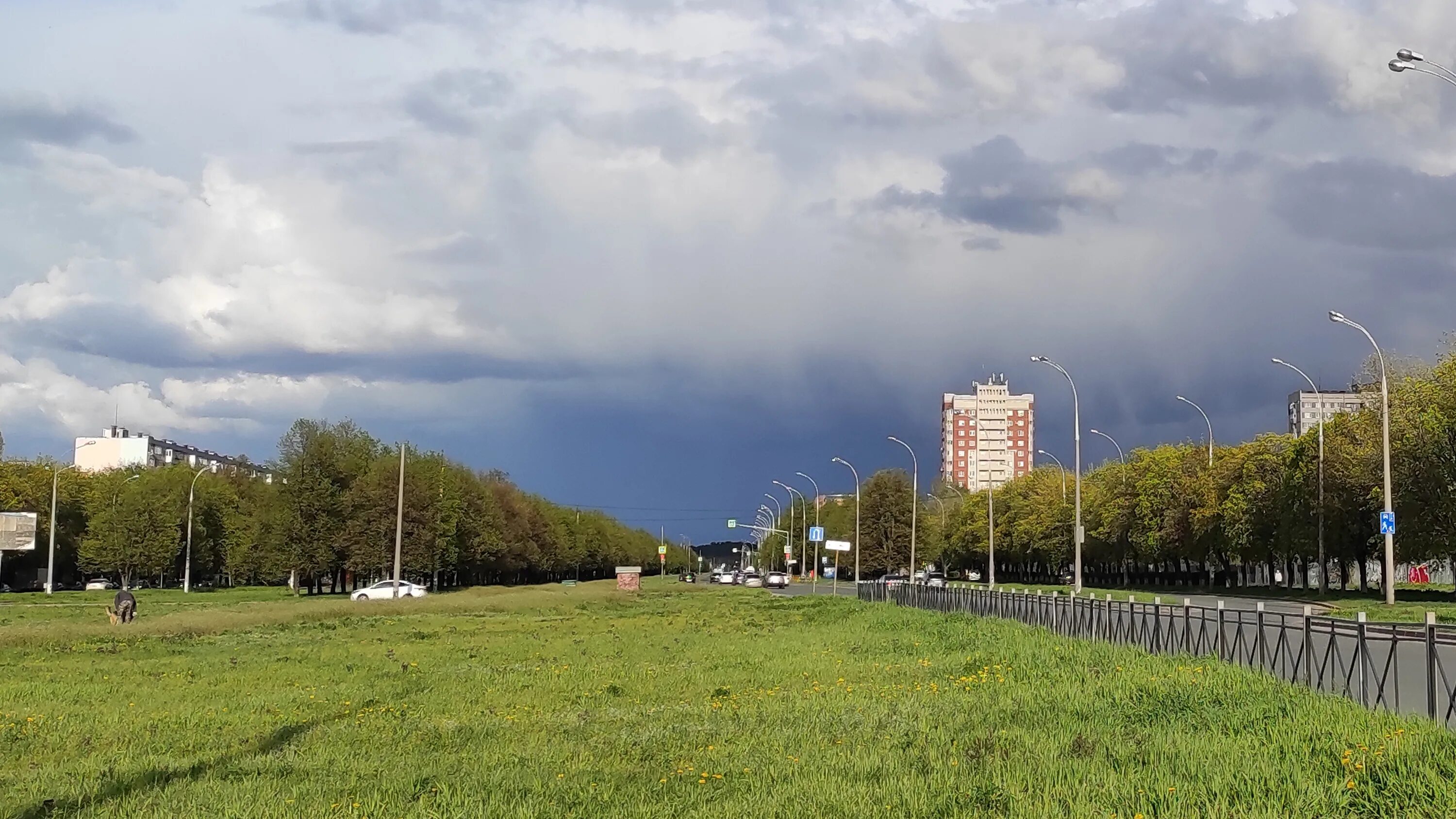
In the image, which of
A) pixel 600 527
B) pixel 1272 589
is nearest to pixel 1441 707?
pixel 1272 589

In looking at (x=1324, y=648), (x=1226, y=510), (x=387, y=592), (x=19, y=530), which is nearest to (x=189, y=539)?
(x=19, y=530)

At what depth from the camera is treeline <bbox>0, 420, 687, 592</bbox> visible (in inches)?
3268

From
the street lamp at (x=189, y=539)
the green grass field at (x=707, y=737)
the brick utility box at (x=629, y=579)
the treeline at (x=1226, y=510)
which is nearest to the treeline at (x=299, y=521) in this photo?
the street lamp at (x=189, y=539)

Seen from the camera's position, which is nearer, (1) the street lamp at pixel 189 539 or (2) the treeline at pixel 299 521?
(2) the treeline at pixel 299 521

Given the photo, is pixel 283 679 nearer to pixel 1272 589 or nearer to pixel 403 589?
pixel 403 589

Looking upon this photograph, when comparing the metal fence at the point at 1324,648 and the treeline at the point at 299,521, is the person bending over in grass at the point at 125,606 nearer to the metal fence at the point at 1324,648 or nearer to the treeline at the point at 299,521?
the metal fence at the point at 1324,648

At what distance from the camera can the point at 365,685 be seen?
66.6ft

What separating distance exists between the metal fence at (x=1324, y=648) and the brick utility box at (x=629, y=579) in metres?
45.7

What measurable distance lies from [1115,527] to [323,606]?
190 feet

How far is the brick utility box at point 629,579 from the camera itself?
74062 mm

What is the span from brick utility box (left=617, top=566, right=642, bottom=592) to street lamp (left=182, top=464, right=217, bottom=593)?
3107 centimetres

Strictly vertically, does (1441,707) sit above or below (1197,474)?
below

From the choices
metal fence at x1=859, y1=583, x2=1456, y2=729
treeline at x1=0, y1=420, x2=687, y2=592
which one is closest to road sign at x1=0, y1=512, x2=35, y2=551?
treeline at x1=0, y1=420, x2=687, y2=592

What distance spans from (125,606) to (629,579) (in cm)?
3793
